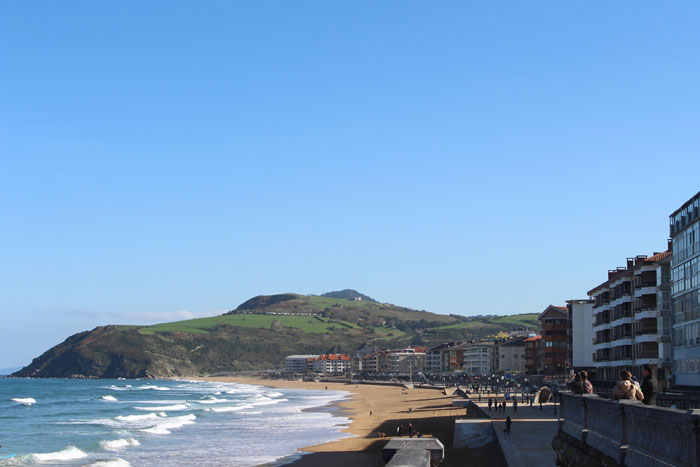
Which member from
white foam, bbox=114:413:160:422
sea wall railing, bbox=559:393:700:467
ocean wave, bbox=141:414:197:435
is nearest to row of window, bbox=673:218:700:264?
sea wall railing, bbox=559:393:700:467

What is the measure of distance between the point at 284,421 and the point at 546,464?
4489 centimetres

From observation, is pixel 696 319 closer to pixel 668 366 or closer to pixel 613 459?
pixel 668 366

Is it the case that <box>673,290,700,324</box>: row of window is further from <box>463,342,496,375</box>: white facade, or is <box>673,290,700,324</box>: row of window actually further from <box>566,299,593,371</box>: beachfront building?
<box>463,342,496,375</box>: white facade

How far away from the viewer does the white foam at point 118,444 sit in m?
52.1

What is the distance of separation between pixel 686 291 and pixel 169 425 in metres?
44.9

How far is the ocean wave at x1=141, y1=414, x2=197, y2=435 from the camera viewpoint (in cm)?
6341

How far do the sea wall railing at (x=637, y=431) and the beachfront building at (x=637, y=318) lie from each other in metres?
33.9

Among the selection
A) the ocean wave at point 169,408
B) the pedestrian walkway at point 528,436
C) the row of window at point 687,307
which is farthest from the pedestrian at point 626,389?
the ocean wave at point 169,408

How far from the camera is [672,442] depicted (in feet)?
44.8

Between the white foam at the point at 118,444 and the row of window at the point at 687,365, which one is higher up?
the row of window at the point at 687,365

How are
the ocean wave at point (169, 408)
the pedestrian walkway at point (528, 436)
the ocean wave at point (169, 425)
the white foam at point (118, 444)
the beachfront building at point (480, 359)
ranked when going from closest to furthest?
the pedestrian walkway at point (528, 436), the white foam at point (118, 444), the ocean wave at point (169, 425), the ocean wave at point (169, 408), the beachfront building at point (480, 359)

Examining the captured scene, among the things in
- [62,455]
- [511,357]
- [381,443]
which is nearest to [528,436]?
[381,443]

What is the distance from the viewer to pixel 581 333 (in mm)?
90375

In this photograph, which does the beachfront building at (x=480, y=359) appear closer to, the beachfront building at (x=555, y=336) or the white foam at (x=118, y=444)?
the beachfront building at (x=555, y=336)
